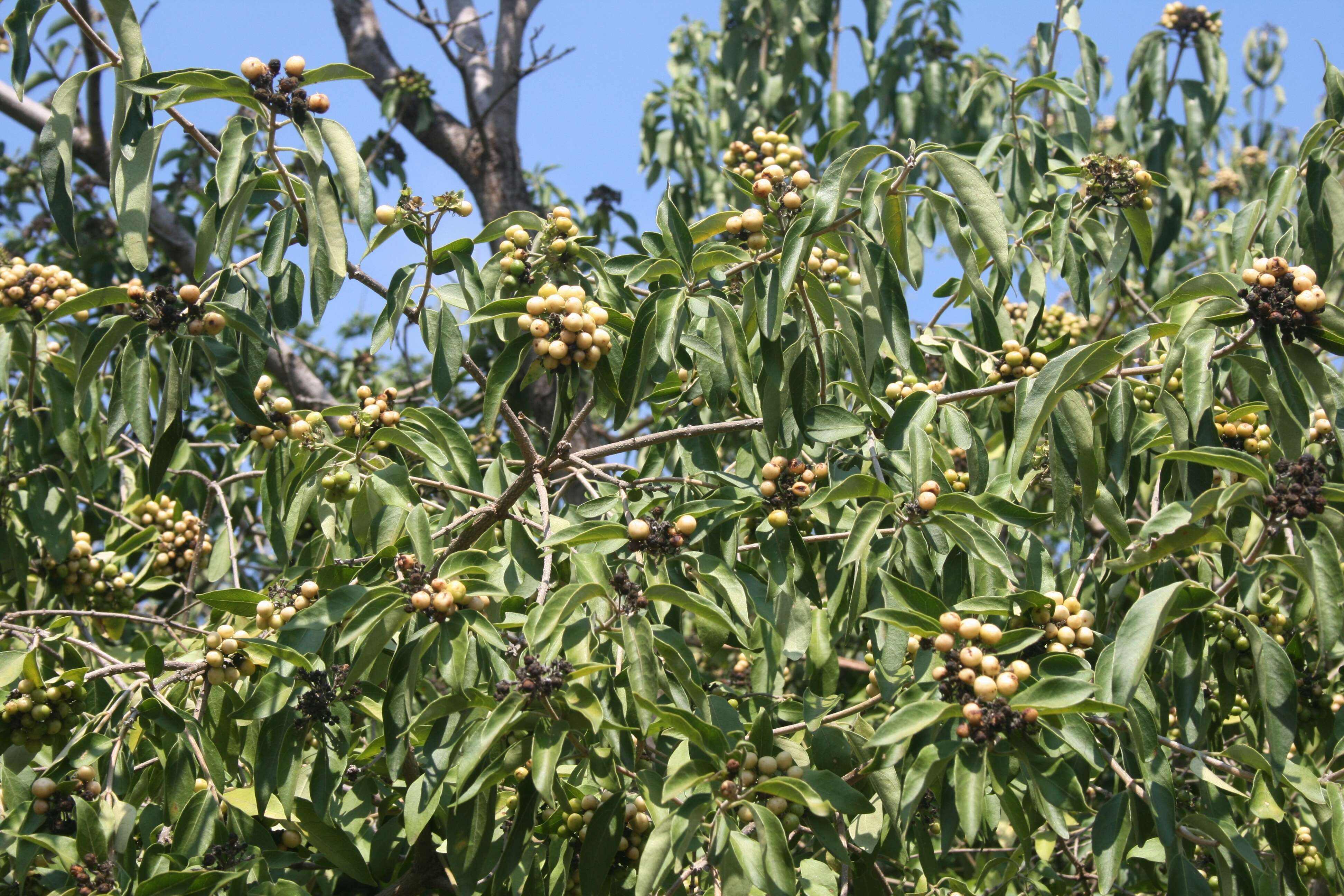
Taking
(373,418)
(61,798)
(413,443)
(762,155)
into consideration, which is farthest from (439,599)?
(762,155)

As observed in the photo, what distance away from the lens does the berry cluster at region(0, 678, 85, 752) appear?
2.33 m

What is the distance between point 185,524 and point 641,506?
2527 mm

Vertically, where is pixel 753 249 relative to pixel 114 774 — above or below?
above

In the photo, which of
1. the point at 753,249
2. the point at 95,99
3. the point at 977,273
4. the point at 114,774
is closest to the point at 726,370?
the point at 753,249

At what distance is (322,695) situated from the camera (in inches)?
90.4

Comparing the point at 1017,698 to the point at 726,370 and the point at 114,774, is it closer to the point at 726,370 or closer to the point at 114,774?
the point at 726,370

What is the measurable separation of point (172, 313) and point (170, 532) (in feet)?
7.03

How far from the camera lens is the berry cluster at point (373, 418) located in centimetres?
265

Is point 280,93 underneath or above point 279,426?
above

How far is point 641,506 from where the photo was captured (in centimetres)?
248

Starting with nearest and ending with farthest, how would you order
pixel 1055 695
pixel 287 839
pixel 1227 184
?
pixel 1055 695, pixel 287 839, pixel 1227 184

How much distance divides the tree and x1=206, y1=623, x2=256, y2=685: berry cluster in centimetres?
2

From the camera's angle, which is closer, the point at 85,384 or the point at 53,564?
the point at 85,384

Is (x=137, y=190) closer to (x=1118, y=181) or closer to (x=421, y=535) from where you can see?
(x=421, y=535)
